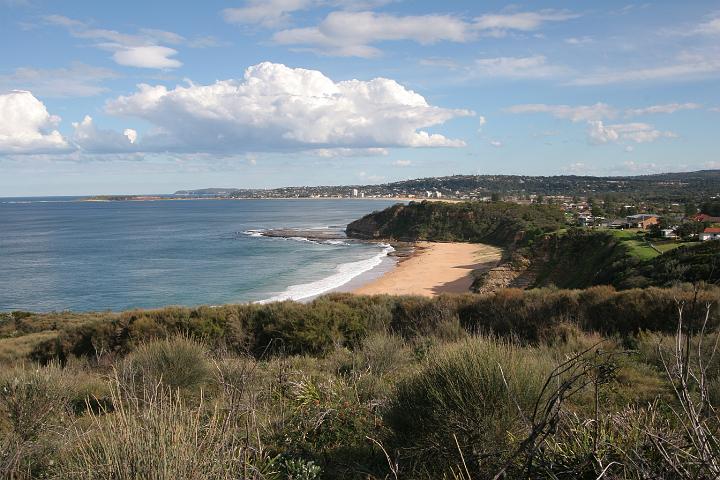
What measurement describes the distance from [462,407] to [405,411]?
0.63 meters

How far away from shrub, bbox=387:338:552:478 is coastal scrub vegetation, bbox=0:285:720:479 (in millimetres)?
13

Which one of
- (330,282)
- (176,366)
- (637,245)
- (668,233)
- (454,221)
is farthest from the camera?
(454,221)

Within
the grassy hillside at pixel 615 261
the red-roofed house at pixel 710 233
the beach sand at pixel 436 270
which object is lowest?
the beach sand at pixel 436 270

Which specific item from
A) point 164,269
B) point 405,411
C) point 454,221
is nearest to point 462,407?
point 405,411

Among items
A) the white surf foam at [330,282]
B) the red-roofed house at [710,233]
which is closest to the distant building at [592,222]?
the red-roofed house at [710,233]

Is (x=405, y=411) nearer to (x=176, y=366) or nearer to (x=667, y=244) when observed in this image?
(x=176, y=366)

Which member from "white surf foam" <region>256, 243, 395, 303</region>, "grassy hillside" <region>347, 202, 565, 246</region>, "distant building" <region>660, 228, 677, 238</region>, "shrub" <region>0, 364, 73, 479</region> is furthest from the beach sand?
"shrub" <region>0, 364, 73, 479</region>

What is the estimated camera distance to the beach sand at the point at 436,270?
3606 cm

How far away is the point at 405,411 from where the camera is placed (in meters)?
4.68

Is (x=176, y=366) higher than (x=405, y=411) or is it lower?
lower

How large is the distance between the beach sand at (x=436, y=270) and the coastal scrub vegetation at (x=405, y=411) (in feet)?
70.5

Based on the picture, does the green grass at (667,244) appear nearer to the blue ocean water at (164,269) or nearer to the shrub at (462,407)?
the blue ocean water at (164,269)

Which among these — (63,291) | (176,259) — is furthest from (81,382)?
(176,259)

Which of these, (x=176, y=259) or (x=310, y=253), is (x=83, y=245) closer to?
(x=176, y=259)
